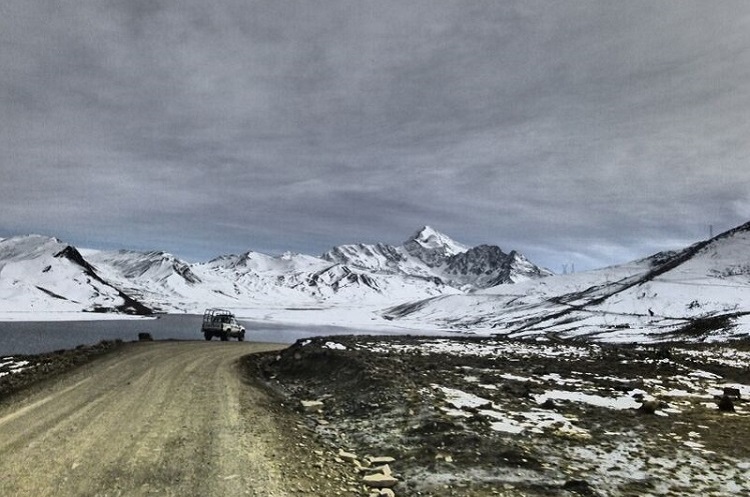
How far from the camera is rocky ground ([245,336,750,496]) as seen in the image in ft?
30.9

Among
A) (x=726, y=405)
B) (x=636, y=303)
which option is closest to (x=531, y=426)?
(x=726, y=405)

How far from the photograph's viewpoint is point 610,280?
7077 inches

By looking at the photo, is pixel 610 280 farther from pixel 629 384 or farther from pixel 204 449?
pixel 204 449

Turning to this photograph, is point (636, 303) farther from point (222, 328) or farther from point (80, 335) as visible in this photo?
point (80, 335)

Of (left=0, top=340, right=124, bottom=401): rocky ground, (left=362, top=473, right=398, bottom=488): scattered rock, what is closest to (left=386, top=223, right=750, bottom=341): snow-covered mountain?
(left=0, top=340, right=124, bottom=401): rocky ground

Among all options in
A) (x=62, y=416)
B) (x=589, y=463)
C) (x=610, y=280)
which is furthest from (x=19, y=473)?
(x=610, y=280)

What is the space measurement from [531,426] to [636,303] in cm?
11391

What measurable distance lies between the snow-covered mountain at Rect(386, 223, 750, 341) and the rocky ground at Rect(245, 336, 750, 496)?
167 ft

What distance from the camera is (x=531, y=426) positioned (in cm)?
1283

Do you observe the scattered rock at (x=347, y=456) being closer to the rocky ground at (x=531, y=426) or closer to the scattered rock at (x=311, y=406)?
the rocky ground at (x=531, y=426)

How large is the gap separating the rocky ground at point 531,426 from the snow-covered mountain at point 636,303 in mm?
51051

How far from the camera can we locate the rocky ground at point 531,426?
941 cm

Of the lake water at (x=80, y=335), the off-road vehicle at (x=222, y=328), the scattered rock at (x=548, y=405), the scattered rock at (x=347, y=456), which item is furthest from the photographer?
the lake water at (x=80, y=335)

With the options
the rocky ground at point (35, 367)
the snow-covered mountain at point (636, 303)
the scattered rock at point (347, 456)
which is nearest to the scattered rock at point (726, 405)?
the scattered rock at point (347, 456)
